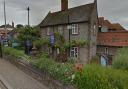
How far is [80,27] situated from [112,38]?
6.97m

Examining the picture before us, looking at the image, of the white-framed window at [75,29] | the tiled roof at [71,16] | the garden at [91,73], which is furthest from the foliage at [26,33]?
the garden at [91,73]

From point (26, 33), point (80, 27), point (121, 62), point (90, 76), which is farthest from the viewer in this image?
point (26, 33)

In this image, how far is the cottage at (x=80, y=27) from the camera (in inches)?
1152

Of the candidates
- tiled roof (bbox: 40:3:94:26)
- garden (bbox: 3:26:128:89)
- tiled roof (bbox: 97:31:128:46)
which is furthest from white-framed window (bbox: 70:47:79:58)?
garden (bbox: 3:26:128:89)

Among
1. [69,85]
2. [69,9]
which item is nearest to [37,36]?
[69,9]

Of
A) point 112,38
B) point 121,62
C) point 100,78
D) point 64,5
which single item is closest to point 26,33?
point 64,5

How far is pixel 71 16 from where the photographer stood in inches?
1272

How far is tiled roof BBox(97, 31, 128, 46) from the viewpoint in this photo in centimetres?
3229

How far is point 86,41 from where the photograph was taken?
29.2 meters

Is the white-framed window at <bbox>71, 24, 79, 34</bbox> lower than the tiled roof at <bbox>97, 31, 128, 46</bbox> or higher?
higher

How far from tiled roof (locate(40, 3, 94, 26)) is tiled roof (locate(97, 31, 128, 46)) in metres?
5.85

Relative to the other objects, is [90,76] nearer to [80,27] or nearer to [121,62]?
[121,62]

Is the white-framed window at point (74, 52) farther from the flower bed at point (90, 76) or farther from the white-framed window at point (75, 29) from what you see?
the flower bed at point (90, 76)

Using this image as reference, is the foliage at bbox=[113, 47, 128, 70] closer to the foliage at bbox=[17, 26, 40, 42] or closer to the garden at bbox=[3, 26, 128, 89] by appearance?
the garden at bbox=[3, 26, 128, 89]
